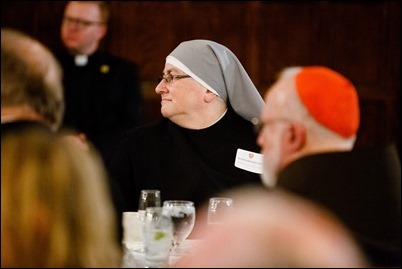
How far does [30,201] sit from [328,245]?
652 millimetres

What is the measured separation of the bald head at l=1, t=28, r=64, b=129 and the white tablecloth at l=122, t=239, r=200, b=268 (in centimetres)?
70

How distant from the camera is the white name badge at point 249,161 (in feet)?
12.4

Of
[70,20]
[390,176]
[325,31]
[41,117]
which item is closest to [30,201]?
[41,117]

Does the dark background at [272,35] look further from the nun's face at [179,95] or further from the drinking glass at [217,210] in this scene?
the drinking glass at [217,210]

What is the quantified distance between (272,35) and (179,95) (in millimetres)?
2767

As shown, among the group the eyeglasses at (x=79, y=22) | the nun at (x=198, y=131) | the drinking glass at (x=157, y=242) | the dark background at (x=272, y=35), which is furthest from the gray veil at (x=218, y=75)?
the dark background at (x=272, y=35)

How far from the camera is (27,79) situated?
210 cm

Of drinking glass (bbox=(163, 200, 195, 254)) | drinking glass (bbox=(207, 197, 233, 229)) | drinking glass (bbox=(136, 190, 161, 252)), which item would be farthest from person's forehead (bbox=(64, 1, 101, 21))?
drinking glass (bbox=(163, 200, 195, 254))

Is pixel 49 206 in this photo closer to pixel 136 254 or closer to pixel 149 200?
pixel 136 254

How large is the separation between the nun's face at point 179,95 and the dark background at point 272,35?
254 cm

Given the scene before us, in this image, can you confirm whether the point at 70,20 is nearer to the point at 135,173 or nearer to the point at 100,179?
the point at 135,173

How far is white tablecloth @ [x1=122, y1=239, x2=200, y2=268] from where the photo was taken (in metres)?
2.67

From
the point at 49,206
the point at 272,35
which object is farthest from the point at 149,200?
the point at 272,35

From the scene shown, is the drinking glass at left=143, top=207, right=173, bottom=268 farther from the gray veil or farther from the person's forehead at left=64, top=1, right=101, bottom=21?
the person's forehead at left=64, top=1, right=101, bottom=21
